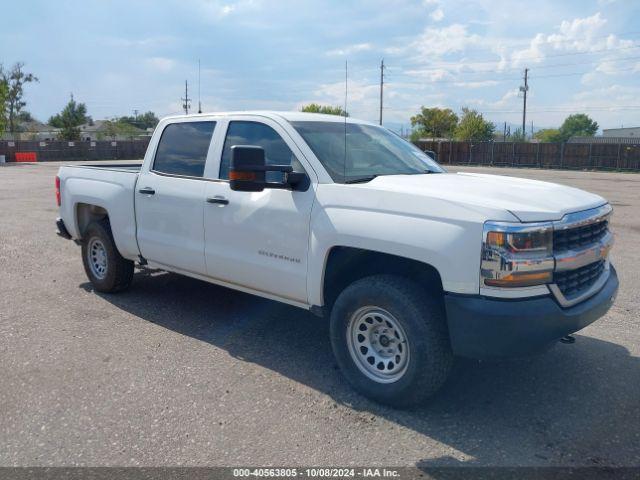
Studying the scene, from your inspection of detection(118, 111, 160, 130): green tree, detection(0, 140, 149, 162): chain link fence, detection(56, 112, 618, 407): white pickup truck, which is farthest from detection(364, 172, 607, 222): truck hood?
detection(118, 111, 160, 130): green tree

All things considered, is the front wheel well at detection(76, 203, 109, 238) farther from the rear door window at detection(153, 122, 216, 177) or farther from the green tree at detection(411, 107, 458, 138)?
the green tree at detection(411, 107, 458, 138)

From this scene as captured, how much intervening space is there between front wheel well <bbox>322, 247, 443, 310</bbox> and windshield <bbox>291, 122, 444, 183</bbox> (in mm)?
559

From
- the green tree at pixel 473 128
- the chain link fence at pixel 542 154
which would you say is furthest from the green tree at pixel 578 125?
the chain link fence at pixel 542 154

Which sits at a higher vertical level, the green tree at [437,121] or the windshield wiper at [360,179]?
the green tree at [437,121]

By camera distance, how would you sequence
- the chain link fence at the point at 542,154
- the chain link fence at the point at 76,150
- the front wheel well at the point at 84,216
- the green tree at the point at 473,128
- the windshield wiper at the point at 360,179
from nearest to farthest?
the windshield wiper at the point at 360,179
the front wheel well at the point at 84,216
the chain link fence at the point at 542,154
the chain link fence at the point at 76,150
the green tree at the point at 473,128

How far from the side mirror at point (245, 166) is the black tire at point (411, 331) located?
0.98 m

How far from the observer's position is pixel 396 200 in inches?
151

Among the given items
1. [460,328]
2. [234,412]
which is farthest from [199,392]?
[460,328]

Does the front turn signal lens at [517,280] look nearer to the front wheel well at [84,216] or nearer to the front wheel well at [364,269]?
the front wheel well at [364,269]

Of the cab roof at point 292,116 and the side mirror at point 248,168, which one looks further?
the cab roof at point 292,116

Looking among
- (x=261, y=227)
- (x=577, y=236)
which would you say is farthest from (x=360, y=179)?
(x=577, y=236)

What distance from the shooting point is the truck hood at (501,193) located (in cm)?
356

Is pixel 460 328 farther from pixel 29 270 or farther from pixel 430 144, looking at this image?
pixel 430 144

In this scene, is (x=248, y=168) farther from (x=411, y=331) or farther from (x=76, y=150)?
(x=76, y=150)
